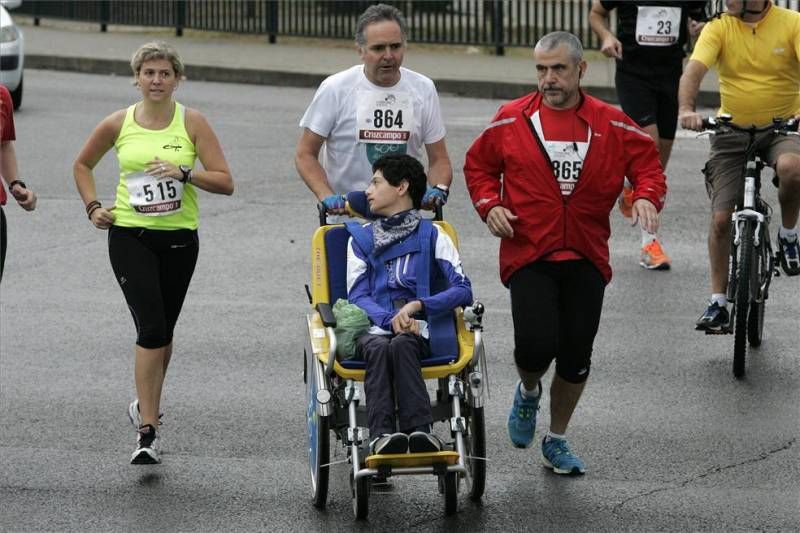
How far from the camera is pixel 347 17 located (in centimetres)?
2538

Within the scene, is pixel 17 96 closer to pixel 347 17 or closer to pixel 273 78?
pixel 273 78

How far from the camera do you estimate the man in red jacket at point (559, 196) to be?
23.6ft

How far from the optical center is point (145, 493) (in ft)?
23.4

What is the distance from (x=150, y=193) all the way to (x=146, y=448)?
44.6 inches

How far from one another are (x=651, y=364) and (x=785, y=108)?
5.29 ft

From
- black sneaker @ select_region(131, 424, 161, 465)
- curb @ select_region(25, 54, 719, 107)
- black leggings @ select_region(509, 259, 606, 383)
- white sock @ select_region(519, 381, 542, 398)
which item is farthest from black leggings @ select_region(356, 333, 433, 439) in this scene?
curb @ select_region(25, 54, 719, 107)

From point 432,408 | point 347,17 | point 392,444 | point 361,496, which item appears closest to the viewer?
point 392,444

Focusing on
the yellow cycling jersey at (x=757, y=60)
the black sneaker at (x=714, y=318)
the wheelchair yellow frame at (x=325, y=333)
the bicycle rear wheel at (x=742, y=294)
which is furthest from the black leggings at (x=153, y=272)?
the yellow cycling jersey at (x=757, y=60)

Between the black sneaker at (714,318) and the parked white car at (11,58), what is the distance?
10.8 meters

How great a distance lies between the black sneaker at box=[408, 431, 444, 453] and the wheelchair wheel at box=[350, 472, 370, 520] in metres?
0.22

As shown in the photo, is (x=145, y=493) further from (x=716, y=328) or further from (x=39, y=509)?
(x=716, y=328)

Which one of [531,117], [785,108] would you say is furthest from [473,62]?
[531,117]

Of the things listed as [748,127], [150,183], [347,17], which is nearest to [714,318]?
[748,127]

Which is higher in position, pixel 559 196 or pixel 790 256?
pixel 559 196
